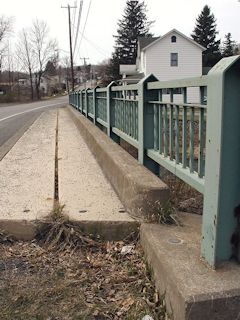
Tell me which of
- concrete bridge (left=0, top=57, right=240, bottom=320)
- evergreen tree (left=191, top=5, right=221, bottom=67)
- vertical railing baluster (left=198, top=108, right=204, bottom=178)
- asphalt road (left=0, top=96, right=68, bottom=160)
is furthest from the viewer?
evergreen tree (left=191, top=5, right=221, bottom=67)

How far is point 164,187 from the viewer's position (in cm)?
371

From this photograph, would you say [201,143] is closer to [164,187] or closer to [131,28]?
[164,187]

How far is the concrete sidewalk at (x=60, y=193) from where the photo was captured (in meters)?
3.78

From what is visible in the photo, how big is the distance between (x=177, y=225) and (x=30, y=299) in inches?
53.9

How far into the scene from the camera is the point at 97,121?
10242 mm

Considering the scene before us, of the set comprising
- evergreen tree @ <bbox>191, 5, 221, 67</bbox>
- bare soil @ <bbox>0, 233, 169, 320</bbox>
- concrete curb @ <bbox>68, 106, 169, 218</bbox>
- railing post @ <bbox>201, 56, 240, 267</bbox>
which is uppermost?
evergreen tree @ <bbox>191, 5, 221, 67</bbox>

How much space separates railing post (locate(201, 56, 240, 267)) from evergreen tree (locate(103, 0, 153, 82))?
65.2 metres

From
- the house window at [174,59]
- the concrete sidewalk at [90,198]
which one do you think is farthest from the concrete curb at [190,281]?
the house window at [174,59]

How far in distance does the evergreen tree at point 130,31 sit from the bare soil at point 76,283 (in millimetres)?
64551

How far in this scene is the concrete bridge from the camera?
2.45m

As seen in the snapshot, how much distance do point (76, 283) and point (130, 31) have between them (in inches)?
2817

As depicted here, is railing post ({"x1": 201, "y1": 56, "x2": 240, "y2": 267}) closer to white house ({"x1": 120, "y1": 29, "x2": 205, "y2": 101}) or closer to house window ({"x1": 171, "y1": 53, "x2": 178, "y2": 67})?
white house ({"x1": 120, "y1": 29, "x2": 205, "y2": 101})

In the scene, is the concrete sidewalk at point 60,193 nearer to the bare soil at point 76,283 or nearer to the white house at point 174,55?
the bare soil at point 76,283

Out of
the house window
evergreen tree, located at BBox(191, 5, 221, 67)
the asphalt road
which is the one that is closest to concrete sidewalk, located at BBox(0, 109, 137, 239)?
the asphalt road
